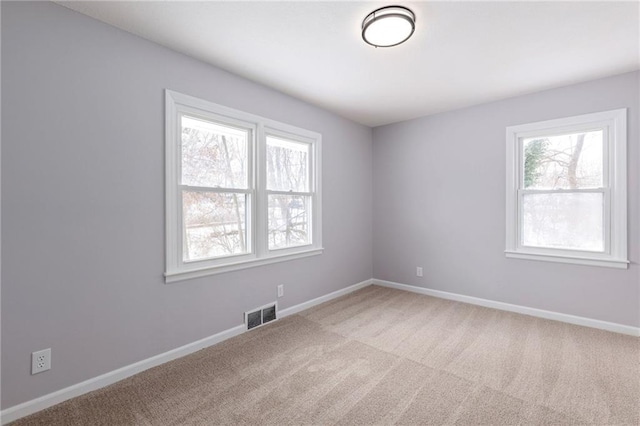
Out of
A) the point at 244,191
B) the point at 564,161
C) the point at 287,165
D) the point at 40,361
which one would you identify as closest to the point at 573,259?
the point at 564,161

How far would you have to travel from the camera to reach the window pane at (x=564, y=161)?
10.0 ft

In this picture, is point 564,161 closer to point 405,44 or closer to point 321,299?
point 405,44

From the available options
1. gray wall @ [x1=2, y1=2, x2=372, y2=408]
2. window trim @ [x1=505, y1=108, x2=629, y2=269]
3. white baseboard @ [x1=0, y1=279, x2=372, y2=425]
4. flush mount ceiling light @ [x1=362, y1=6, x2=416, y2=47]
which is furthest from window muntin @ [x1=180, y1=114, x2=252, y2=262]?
window trim @ [x1=505, y1=108, x2=629, y2=269]

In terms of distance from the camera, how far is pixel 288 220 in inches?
139

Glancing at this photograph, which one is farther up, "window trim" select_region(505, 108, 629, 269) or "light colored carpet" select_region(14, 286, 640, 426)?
"window trim" select_region(505, 108, 629, 269)

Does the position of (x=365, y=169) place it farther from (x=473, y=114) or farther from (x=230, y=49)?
(x=230, y=49)

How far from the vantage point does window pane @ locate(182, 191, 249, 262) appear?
102 inches

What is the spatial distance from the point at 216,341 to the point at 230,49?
257cm

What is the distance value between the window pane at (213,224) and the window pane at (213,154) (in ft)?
0.44

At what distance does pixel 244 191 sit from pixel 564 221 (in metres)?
3.50

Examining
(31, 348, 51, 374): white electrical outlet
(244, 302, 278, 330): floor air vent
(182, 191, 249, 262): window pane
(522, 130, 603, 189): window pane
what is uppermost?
(522, 130, 603, 189): window pane

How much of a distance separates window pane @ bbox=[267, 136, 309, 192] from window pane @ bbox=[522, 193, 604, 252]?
2.69 meters

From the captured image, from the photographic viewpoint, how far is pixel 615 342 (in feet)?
8.82

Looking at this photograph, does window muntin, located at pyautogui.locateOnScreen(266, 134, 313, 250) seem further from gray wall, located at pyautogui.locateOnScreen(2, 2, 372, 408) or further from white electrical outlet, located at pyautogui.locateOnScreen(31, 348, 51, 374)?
white electrical outlet, located at pyautogui.locateOnScreen(31, 348, 51, 374)
